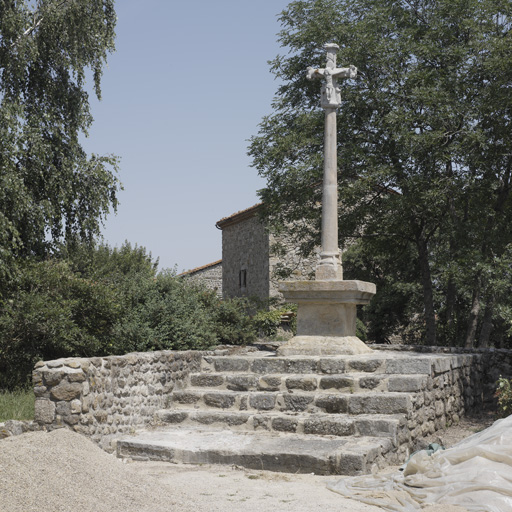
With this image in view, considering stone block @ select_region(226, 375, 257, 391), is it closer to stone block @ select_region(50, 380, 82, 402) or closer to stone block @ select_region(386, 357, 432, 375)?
stone block @ select_region(386, 357, 432, 375)

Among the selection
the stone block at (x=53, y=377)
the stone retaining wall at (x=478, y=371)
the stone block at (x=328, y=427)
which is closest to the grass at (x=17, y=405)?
the stone block at (x=53, y=377)

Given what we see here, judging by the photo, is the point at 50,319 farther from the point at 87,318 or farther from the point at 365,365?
the point at 365,365

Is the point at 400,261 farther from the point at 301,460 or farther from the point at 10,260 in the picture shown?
the point at 301,460

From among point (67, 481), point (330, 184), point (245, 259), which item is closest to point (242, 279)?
point (245, 259)

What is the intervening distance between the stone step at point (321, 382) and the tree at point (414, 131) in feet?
18.3

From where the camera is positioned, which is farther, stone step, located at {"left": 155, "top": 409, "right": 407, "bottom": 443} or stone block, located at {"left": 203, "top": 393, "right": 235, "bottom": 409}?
stone block, located at {"left": 203, "top": 393, "right": 235, "bottom": 409}

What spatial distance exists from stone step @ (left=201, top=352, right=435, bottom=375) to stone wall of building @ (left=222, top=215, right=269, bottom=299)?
43.1 ft

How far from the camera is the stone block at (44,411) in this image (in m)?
7.05

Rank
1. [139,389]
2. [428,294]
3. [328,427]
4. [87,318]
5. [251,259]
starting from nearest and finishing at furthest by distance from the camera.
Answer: [328,427]
[139,389]
[87,318]
[428,294]
[251,259]

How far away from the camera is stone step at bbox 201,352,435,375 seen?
8.77 m

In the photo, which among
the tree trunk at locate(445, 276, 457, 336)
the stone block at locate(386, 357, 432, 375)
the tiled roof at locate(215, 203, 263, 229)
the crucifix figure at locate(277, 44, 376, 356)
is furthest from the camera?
the tiled roof at locate(215, 203, 263, 229)

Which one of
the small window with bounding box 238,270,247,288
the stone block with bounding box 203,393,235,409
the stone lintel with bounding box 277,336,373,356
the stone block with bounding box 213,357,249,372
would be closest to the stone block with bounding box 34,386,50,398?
the stone block with bounding box 203,393,235,409

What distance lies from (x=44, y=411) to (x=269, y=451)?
7.91ft

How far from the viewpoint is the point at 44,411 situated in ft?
23.2
